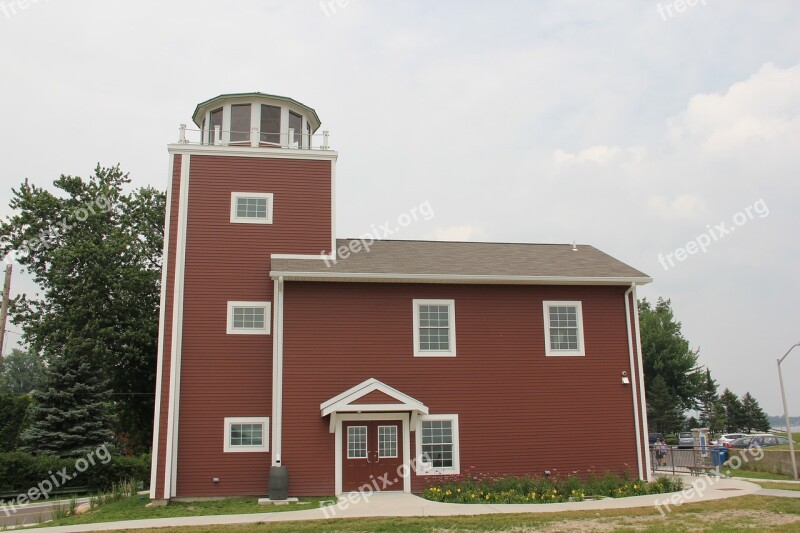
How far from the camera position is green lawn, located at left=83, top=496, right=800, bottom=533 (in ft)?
42.4

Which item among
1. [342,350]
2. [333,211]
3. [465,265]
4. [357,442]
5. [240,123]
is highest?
[240,123]

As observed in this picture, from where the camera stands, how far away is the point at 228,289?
63.6ft

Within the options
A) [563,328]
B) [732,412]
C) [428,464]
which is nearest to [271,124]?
[563,328]

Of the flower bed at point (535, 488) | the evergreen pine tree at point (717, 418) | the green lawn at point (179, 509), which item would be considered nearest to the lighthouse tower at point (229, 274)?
the green lawn at point (179, 509)

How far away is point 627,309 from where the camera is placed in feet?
67.6

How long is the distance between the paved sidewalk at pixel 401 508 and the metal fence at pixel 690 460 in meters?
4.63

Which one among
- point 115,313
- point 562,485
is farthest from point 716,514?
point 115,313

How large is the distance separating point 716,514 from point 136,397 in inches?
945

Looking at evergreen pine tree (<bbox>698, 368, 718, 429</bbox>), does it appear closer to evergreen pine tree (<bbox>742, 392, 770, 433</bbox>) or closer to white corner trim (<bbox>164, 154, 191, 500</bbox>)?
evergreen pine tree (<bbox>742, 392, 770, 433</bbox>)

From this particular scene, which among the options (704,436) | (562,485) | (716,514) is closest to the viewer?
(716,514)

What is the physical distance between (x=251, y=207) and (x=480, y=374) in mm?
7963

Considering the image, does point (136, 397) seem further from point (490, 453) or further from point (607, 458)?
point (607, 458)

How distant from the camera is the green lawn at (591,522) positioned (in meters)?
12.9

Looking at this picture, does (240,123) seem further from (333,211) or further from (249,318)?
(249,318)
